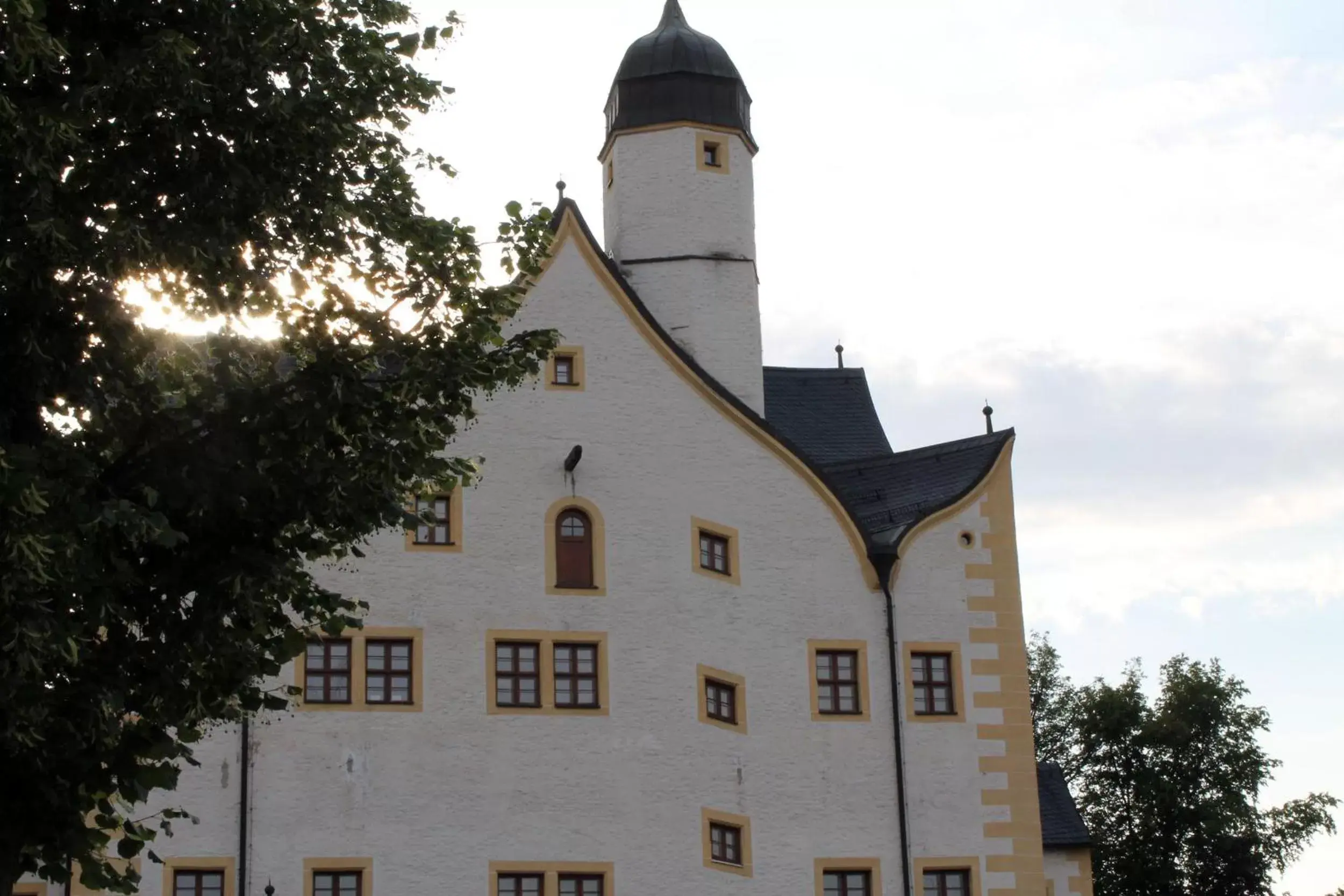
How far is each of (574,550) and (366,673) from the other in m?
3.47

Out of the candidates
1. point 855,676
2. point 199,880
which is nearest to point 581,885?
point 199,880

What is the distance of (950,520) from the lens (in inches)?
1305

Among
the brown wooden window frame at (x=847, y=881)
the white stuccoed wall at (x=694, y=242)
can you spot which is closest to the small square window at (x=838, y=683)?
the brown wooden window frame at (x=847, y=881)

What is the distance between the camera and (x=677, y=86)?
36438 mm

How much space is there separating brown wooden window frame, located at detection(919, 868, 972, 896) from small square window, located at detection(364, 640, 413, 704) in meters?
7.84

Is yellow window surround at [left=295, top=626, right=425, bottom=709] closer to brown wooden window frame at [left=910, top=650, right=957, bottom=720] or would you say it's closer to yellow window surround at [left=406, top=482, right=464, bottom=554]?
yellow window surround at [left=406, top=482, right=464, bottom=554]

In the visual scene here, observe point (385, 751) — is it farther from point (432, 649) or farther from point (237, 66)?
point (237, 66)

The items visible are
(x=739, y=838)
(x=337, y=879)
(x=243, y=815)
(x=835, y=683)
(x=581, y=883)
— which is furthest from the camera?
(x=835, y=683)

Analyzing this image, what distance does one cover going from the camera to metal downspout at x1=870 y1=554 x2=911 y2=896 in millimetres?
31156

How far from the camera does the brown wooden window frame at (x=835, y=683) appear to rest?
104 feet

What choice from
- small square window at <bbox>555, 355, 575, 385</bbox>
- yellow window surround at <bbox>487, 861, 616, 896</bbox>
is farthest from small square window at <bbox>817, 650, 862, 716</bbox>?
small square window at <bbox>555, 355, 575, 385</bbox>

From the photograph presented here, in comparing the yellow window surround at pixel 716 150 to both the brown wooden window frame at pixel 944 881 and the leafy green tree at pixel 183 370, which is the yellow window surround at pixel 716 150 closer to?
the brown wooden window frame at pixel 944 881

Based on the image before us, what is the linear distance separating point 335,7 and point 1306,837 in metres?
41.3

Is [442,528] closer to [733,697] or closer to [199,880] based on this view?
[733,697]
